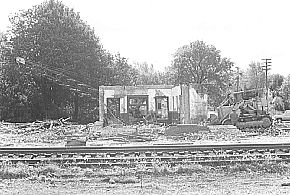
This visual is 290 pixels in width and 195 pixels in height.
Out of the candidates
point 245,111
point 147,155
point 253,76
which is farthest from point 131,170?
point 253,76

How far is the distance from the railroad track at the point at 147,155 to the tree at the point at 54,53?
4014 centimetres

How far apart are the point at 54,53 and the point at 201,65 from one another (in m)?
40.4

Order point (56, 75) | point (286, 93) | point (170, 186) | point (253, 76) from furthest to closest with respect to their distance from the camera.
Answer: point (253, 76), point (286, 93), point (56, 75), point (170, 186)

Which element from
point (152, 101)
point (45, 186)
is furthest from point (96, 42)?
point (45, 186)

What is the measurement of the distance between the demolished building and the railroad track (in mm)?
28554

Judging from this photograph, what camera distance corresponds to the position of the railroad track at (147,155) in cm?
1695

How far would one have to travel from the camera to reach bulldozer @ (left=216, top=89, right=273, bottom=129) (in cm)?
3953

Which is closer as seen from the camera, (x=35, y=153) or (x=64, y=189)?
(x=64, y=189)

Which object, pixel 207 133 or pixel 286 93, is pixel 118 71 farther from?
pixel 286 93

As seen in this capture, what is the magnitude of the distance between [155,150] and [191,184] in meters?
4.90

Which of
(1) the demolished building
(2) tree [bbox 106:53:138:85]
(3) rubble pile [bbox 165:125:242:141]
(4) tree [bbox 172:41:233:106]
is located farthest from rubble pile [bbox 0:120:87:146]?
(4) tree [bbox 172:41:233:106]

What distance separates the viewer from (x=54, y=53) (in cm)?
5928

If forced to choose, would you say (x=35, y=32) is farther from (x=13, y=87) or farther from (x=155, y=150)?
(x=155, y=150)

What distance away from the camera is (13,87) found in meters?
58.2
